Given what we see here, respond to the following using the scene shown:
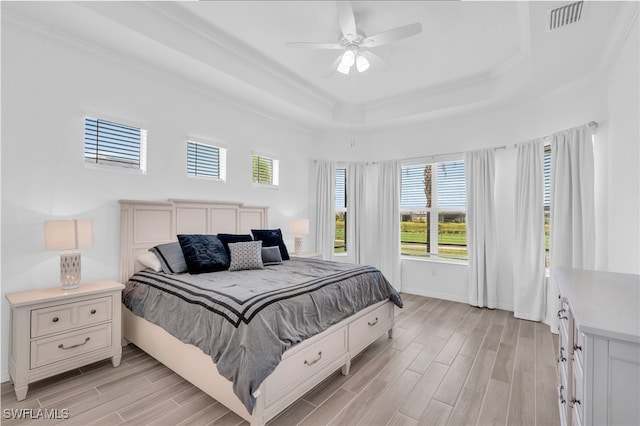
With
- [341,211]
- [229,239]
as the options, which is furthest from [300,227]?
[229,239]

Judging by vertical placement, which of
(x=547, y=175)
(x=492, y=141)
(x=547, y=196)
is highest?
(x=492, y=141)

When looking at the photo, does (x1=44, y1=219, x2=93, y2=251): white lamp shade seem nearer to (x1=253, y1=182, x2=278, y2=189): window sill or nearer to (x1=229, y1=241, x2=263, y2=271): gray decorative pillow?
(x1=229, y1=241, x2=263, y2=271): gray decorative pillow

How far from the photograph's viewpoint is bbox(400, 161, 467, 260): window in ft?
15.5

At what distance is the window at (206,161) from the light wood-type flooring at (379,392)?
2.10 meters

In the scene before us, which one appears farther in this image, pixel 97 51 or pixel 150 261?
pixel 150 261

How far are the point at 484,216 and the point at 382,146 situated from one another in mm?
2149

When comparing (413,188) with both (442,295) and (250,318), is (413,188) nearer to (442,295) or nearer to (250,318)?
(442,295)

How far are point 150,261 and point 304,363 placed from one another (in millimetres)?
1952

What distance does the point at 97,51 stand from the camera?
278 centimetres

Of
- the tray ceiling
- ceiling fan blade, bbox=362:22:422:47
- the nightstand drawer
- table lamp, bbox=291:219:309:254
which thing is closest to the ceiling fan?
ceiling fan blade, bbox=362:22:422:47

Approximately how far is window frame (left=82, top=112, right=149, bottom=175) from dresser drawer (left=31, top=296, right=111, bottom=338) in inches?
51.1

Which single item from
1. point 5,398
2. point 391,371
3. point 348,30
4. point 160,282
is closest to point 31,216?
point 160,282

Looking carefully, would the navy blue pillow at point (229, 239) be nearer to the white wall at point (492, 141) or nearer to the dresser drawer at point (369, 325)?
the dresser drawer at point (369, 325)

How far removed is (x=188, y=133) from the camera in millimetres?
3555
